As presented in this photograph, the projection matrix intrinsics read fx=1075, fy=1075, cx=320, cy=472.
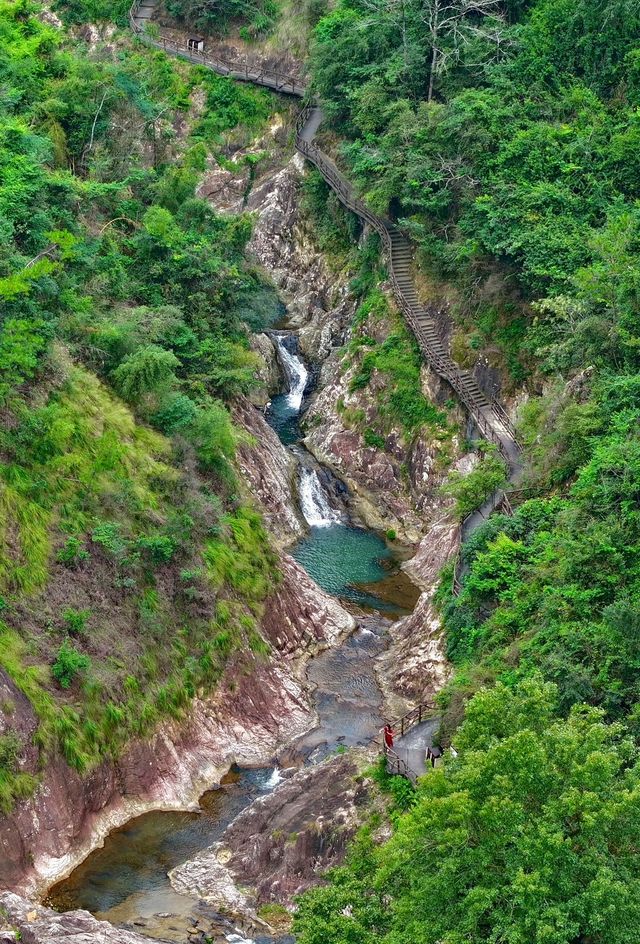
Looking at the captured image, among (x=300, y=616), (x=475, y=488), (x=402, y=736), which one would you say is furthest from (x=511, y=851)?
(x=475, y=488)

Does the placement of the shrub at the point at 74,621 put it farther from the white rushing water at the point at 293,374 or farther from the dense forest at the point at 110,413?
the white rushing water at the point at 293,374

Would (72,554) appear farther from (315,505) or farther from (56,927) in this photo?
(315,505)

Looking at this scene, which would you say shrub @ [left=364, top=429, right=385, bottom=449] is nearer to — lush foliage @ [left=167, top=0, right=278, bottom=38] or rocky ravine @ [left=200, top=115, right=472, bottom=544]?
rocky ravine @ [left=200, top=115, right=472, bottom=544]

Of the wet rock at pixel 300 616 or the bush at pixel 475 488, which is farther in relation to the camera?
the bush at pixel 475 488

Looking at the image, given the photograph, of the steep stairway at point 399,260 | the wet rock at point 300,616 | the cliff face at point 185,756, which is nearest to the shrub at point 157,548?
the cliff face at point 185,756

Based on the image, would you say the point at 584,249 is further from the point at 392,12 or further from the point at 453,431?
the point at 392,12

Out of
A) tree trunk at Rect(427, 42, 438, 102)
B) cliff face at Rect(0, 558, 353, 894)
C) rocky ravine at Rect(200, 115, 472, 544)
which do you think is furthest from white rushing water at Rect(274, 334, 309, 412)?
cliff face at Rect(0, 558, 353, 894)

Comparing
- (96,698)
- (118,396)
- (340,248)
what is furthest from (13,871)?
(340,248)

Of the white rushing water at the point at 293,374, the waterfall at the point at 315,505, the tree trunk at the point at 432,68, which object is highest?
the tree trunk at the point at 432,68
